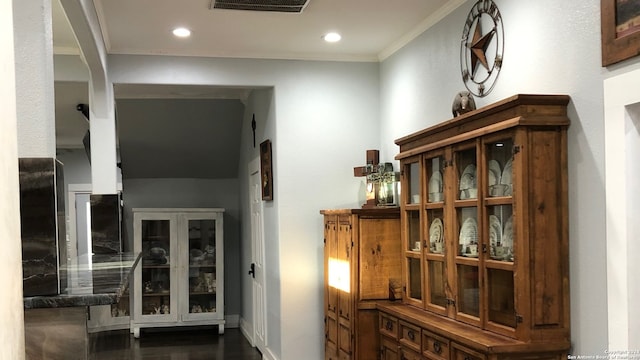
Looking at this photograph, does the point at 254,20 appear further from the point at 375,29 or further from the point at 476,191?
the point at 476,191

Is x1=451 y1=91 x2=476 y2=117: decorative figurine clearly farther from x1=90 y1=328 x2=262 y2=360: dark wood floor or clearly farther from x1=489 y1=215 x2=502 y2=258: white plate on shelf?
x1=90 y1=328 x2=262 y2=360: dark wood floor

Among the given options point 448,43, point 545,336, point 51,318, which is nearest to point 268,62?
point 448,43

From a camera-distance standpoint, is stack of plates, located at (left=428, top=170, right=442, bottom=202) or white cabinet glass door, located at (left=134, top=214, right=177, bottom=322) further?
white cabinet glass door, located at (left=134, top=214, right=177, bottom=322)

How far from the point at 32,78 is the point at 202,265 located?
6419 mm

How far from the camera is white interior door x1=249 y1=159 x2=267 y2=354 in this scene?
6426 millimetres

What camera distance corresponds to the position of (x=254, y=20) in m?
4.47

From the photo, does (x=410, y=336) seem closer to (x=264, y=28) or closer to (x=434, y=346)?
(x=434, y=346)

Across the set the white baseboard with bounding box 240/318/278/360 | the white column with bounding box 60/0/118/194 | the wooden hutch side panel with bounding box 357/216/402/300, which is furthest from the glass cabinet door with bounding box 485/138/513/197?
the white baseboard with bounding box 240/318/278/360

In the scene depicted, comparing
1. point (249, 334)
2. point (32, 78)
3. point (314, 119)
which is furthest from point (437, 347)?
point (249, 334)

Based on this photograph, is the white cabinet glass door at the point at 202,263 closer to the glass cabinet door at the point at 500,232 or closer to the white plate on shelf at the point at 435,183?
the white plate on shelf at the point at 435,183

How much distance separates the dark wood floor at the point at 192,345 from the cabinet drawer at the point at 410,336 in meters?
3.02

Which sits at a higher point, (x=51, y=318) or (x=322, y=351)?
(x=51, y=318)

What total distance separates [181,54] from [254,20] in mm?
1083

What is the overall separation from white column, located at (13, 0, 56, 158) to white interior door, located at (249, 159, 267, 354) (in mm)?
4511
